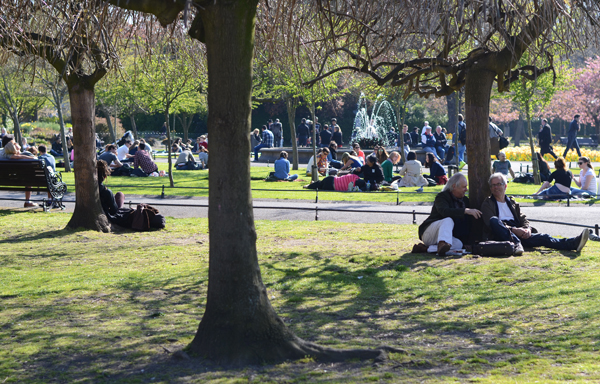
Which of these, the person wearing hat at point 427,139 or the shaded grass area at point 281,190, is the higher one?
the person wearing hat at point 427,139

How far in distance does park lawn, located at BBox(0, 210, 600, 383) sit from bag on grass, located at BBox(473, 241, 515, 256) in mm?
212

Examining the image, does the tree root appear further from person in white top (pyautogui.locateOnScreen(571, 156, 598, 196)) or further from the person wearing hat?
the person wearing hat

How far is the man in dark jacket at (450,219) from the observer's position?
8.60 m

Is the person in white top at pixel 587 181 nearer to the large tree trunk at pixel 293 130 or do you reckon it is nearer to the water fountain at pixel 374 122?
the large tree trunk at pixel 293 130

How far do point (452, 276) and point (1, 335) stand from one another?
487 centimetres

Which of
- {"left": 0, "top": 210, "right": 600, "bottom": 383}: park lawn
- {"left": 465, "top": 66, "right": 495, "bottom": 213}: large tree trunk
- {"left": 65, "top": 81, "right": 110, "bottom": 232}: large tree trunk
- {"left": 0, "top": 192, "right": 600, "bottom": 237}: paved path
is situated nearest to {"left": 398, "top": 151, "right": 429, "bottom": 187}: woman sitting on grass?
{"left": 0, "top": 192, "right": 600, "bottom": 237}: paved path

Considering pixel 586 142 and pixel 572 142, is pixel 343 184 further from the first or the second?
pixel 586 142

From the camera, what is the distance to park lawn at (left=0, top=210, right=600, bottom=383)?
4.62 metres

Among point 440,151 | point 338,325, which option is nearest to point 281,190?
point 338,325

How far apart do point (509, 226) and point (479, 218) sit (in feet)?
1.40

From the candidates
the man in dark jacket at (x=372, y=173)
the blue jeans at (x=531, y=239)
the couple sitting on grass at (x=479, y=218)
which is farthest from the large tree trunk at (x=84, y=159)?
the man in dark jacket at (x=372, y=173)

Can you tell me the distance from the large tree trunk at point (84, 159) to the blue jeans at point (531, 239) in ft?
21.3

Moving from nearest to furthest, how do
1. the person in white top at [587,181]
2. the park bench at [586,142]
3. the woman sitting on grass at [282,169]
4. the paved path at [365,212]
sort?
1. the paved path at [365,212]
2. the person in white top at [587,181]
3. the woman sitting on grass at [282,169]
4. the park bench at [586,142]

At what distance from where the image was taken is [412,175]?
20141mm
